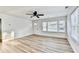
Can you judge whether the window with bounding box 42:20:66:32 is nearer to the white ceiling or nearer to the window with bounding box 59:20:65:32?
the window with bounding box 59:20:65:32

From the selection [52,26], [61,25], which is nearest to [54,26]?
[52,26]

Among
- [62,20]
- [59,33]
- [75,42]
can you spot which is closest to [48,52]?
[59,33]

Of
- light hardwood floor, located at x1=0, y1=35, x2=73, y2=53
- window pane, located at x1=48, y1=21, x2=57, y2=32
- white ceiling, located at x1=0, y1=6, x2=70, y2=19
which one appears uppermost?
white ceiling, located at x1=0, y1=6, x2=70, y2=19

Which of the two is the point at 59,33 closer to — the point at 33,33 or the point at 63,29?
the point at 63,29

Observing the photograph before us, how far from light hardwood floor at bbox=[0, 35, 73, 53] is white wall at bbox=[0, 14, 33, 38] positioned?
0.64 feet

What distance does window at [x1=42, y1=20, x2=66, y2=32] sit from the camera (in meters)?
2.20

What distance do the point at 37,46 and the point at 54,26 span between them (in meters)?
0.61

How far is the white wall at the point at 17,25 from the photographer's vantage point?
2.22m

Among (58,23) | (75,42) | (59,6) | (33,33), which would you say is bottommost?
(75,42)

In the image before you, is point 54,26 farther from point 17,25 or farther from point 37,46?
point 17,25

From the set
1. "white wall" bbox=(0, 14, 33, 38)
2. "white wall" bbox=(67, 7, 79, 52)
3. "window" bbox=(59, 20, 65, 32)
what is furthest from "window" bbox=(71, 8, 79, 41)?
"white wall" bbox=(0, 14, 33, 38)

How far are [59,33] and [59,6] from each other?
0.61 meters

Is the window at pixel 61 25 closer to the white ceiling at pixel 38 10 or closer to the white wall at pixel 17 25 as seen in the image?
the white ceiling at pixel 38 10
